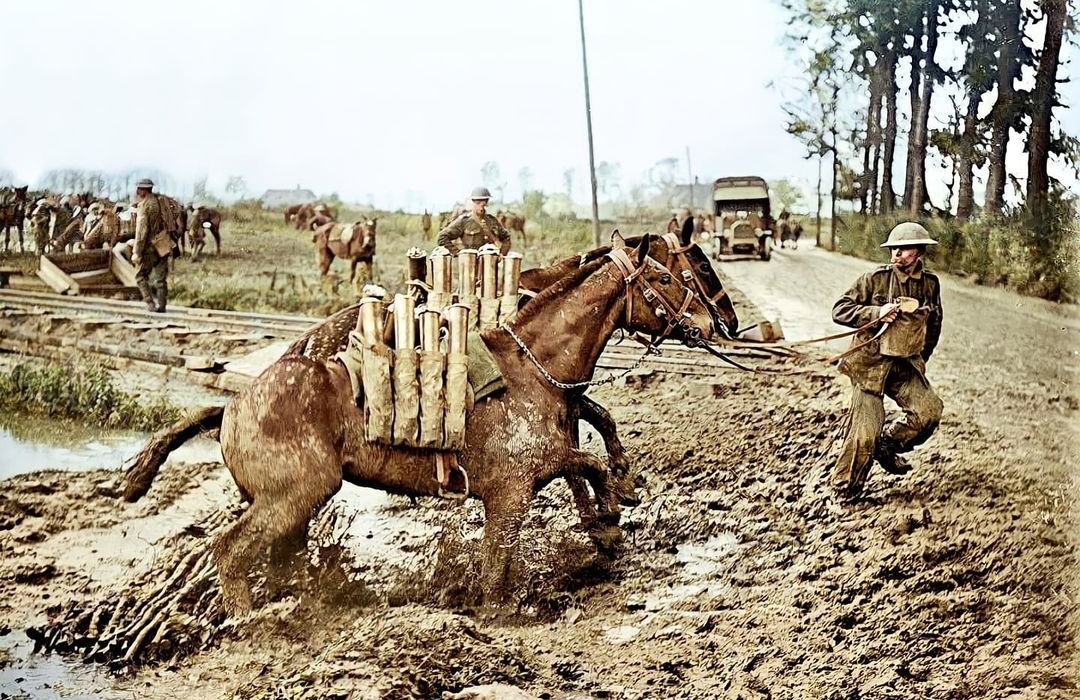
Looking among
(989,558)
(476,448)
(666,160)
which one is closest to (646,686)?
(476,448)

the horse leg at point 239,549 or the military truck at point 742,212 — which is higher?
the military truck at point 742,212

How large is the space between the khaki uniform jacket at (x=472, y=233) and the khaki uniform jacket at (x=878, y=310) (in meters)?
1.30

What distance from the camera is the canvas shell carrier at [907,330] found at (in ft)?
10.9

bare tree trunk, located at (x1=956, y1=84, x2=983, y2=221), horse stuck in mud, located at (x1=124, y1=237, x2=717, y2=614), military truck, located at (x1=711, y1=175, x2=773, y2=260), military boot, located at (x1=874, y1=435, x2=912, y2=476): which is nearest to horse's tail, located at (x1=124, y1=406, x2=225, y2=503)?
horse stuck in mud, located at (x1=124, y1=237, x2=717, y2=614)

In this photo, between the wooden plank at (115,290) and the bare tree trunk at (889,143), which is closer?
the bare tree trunk at (889,143)

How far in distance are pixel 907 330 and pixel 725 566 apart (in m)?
1.03

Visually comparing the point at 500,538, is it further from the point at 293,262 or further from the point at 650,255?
the point at 293,262

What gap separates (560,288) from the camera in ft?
11.4

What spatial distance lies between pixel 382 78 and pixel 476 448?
1.51 meters

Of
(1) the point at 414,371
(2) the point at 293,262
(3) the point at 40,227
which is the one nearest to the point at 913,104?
(1) the point at 414,371

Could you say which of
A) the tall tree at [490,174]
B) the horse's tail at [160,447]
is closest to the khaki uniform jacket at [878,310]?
the tall tree at [490,174]

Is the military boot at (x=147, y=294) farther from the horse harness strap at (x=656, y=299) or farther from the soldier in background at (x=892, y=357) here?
the soldier in background at (x=892, y=357)

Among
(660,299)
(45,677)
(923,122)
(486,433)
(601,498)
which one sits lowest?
(45,677)

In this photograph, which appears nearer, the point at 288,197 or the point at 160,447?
the point at 160,447
